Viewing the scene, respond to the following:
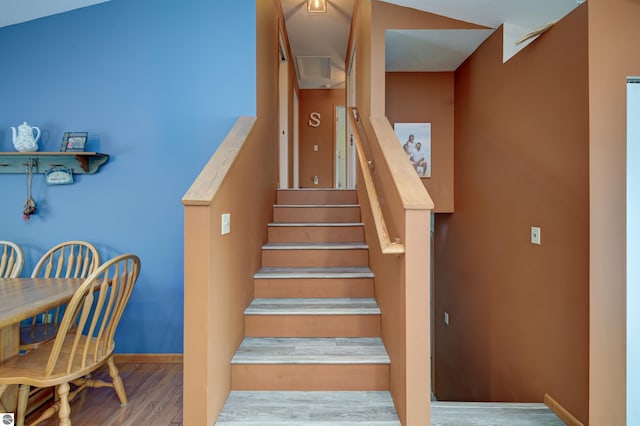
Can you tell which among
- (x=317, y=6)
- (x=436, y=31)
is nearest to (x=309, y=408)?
(x=436, y=31)

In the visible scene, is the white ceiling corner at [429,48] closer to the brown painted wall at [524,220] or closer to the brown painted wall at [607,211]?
the brown painted wall at [524,220]

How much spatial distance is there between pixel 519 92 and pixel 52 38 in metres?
3.67

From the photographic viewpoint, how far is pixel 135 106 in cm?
273

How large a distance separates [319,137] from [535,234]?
5019 millimetres

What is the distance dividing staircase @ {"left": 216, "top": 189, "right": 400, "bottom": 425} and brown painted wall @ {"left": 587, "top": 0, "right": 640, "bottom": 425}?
1144 mm

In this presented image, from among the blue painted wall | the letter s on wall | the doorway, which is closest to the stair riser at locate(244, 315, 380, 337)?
the blue painted wall

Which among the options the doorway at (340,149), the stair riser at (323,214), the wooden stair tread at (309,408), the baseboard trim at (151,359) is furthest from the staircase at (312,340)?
the doorway at (340,149)

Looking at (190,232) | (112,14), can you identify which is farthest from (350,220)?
(112,14)

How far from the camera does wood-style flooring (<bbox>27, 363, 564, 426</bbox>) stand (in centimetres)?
187

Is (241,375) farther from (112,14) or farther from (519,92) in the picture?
(112,14)

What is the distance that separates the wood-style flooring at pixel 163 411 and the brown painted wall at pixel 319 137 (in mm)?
4956

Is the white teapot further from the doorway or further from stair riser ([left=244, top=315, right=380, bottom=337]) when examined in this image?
the doorway

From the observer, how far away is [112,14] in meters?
2.73

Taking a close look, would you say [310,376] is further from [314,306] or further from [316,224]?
[316,224]
